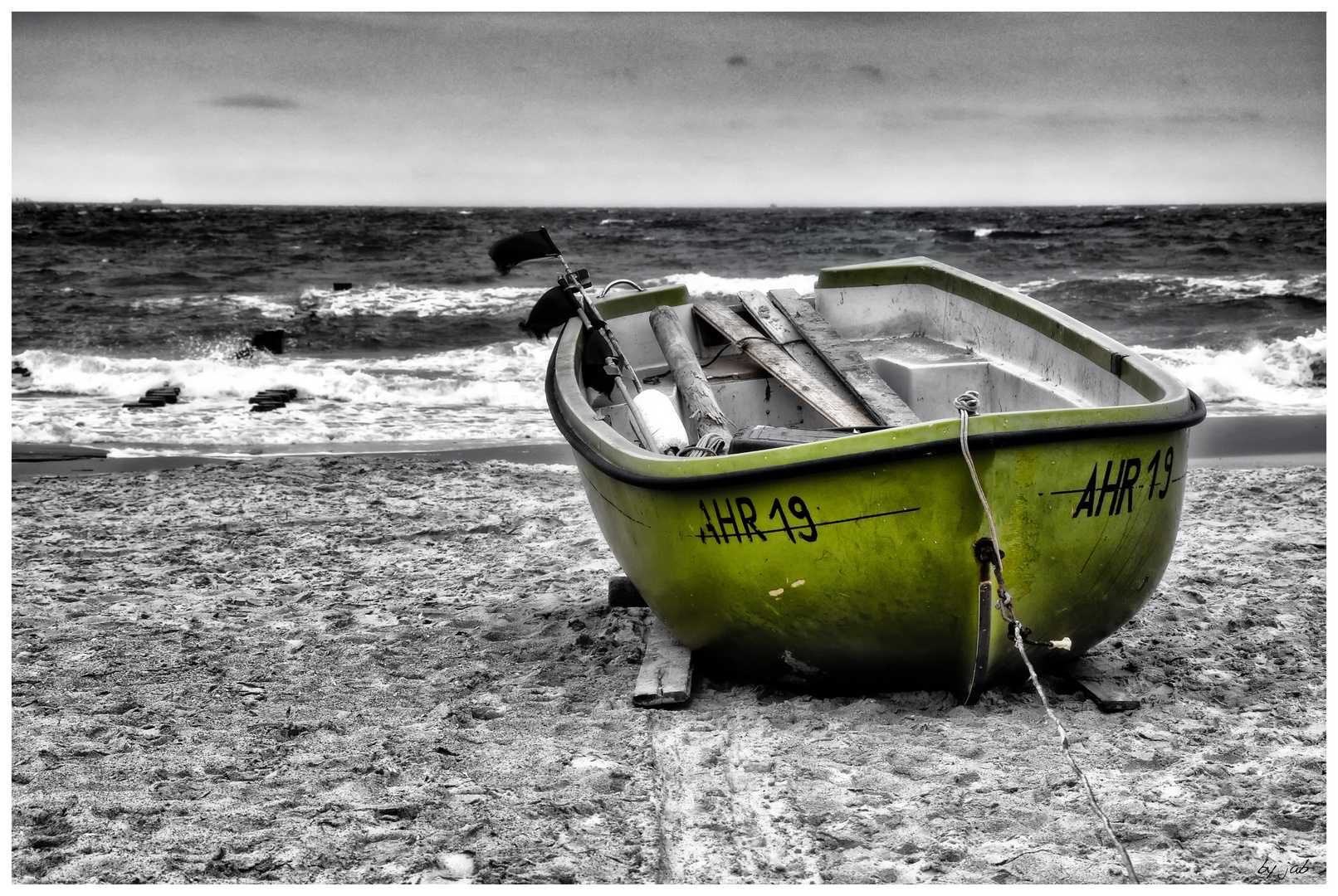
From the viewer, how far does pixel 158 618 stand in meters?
4.47

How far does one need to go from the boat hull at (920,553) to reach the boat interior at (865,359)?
69cm

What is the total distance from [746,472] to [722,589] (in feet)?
1.50

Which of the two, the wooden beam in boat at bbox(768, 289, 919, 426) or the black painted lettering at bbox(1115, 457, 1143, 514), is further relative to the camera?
the wooden beam in boat at bbox(768, 289, 919, 426)

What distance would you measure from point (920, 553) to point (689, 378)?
186 cm

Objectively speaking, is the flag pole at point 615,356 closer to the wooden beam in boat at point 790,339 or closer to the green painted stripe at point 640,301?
the green painted stripe at point 640,301

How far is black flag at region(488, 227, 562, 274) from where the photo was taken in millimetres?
4727

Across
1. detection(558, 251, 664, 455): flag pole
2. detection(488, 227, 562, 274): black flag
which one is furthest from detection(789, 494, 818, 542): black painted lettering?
detection(488, 227, 562, 274): black flag

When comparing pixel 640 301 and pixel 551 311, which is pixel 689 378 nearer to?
pixel 551 311

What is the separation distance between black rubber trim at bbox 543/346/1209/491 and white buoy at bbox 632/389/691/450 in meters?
0.61

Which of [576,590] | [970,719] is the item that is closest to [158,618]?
[576,590]

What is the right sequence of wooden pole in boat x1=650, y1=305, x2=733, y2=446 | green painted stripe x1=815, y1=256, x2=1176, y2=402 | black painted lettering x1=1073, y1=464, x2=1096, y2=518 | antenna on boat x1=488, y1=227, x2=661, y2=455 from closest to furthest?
black painted lettering x1=1073, y1=464, x2=1096, y2=518 → green painted stripe x1=815, y1=256, x2=1176, y2=402 → wooden pole in boat x1=650, y1=305, x2=733, y2=446 → antenna on boat x1=488, y1=227, x2=661, y2=455

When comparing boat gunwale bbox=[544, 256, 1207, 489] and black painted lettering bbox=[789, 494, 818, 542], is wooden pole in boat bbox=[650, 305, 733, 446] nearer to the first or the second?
boat gunwale bbox=[544, 256, 1207, 489]

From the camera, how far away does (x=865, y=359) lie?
516 cm

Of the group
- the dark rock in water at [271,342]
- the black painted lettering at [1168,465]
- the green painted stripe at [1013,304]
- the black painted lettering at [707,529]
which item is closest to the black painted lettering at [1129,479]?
the black painted lettering at [1168,465]
